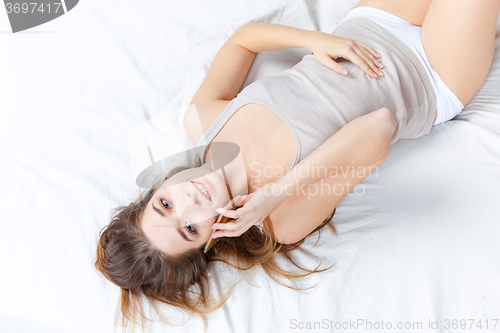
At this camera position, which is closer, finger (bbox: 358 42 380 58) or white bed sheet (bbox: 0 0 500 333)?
white bed sheet (bbox: 0 0 500 333)

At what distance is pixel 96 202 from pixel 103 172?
0.11 m

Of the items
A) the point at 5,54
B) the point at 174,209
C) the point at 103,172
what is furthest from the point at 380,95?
the point at 5,54

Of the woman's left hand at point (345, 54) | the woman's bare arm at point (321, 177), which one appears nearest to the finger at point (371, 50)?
the woman's left hand at point (345, 54)

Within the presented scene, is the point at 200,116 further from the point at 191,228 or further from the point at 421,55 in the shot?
the point at 421,55

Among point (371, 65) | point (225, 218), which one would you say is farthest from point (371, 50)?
point (225, 218)

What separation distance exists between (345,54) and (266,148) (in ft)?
1.16

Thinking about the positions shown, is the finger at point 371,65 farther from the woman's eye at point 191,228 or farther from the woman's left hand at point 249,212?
the woman's eye at point 191,228

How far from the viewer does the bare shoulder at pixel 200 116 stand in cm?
114

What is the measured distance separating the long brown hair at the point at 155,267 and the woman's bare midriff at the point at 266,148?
0.44 feet

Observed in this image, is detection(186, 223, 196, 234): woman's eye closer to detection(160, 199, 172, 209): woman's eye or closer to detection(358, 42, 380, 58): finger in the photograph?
detection(160, 199, 172, 209): woman's eye

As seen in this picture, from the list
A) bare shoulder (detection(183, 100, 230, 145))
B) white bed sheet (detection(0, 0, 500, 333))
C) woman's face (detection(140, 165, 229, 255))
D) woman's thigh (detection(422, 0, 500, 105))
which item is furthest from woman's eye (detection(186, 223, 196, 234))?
woman's thigh (detection(422, 0, 500, 105))

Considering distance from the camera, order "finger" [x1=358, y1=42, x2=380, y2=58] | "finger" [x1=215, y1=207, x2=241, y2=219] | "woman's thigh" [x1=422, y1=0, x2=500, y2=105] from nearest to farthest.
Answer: "finger" [x1=215, y1=207, x2=241, y2=219] → "woman's thigh" [x1=422, y1=0, x2=500, y2=105] → "finger" [x1=358, y1=42, x2=380, y2=58]

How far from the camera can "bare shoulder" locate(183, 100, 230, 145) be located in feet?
3.73

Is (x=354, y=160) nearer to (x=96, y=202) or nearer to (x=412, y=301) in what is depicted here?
(x=412, y=301)
